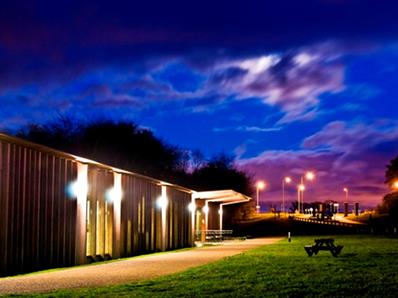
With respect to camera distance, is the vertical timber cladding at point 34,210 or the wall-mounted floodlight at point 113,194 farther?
the wall-mounted floodlight at point 113,194

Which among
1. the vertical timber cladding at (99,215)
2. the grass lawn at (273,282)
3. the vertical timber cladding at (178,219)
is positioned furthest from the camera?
the vertical timber cladding at (178,219)

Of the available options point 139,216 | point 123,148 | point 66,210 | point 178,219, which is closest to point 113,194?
point 139,216

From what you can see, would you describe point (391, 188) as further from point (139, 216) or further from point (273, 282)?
point (273, 282)

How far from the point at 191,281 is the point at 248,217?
82.7 m

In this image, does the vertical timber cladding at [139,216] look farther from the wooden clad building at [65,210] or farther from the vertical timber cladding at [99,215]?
the vertical timber cladding at [99,215]

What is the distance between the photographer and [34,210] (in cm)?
1914

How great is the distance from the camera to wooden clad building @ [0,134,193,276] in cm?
1781

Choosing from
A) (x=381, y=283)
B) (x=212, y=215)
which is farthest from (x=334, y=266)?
(x=212, y=215)

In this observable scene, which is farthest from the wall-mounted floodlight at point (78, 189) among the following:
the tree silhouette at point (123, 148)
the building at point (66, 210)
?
the tree silhouette at point (123, 148)

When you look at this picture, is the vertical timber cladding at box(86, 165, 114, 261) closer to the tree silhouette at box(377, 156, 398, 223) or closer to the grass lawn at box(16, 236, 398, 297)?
the grass lawn at box(16, 236, 398, 297)

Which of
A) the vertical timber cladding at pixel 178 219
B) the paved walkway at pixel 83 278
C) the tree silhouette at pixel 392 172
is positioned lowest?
the paved walkway at pixel 83 278

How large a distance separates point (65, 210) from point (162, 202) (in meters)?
12.7

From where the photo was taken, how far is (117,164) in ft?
237

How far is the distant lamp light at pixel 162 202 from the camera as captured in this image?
3328cm
